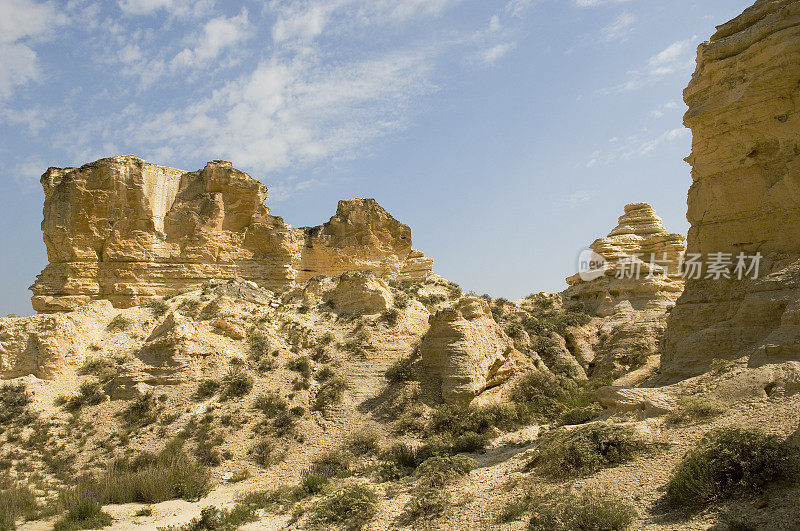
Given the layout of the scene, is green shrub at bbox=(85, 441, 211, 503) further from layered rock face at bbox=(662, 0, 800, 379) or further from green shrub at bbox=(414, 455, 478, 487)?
layered rock face at bbox=(662, 0, 800, 379)

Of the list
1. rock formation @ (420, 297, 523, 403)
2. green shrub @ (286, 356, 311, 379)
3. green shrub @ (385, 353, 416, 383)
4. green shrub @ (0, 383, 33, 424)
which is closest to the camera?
green shrub @ (0, 383, 33, 424)

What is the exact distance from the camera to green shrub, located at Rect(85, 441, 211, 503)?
1160 centimetres

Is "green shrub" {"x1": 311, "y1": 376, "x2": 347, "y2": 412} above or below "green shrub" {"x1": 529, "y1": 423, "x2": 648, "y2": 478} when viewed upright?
above

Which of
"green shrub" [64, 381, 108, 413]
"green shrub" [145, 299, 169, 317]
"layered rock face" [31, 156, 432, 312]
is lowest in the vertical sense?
"green shrub" [64, 381, 108, 413]

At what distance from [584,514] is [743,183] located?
391 inches

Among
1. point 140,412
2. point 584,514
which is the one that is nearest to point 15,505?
point 140,412

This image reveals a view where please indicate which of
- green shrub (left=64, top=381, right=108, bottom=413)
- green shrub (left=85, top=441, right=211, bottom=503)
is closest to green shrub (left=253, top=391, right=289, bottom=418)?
green shrub (left=85, top=441, right=211, bottom=503)

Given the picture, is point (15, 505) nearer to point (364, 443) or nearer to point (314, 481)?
point (314, 481)

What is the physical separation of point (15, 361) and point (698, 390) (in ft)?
62.4

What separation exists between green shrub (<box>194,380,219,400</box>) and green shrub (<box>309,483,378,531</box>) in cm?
735

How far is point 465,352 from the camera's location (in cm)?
1625

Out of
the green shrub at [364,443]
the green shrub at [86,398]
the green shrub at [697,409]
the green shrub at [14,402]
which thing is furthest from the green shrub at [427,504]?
the green shrub at [14,402]

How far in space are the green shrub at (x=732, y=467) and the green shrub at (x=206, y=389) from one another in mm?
12894

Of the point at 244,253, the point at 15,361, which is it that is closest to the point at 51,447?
the point at 15,361
